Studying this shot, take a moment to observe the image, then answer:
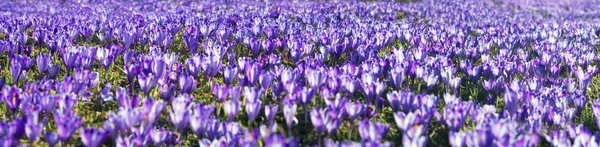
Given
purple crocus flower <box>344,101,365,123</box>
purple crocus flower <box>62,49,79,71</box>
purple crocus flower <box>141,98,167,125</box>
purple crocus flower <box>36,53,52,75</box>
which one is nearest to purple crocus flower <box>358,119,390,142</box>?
purple crocus flower <box>344,101,365,123</box>

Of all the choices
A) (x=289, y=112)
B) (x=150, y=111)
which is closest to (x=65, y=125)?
(x=150, y=111)

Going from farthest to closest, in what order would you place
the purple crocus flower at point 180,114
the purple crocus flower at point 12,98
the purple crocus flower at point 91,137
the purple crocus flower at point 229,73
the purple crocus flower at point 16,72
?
the purple crocus flower at point 229,73 < the purple crocus flower at point 16,72 < the purple crocus flower at point 12,98 < the purple crocus flower at point 180,114 < the purple crocus flower at point 91,137

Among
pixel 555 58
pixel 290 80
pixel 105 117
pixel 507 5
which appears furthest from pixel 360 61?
pixel 507 5

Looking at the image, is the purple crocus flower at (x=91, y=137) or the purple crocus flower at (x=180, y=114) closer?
the purple crocus flower at (x=91, y=137)

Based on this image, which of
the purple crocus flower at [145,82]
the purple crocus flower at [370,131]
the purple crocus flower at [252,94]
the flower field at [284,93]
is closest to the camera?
the purple crocus flower at [370,131]

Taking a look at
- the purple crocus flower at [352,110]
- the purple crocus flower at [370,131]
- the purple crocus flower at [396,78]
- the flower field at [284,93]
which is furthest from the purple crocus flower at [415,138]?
the purple crocus flower at [396,78]

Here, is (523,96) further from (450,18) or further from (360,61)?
(450,18)

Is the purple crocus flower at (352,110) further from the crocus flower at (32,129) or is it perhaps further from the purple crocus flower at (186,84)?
the crocus flower at (32,129)

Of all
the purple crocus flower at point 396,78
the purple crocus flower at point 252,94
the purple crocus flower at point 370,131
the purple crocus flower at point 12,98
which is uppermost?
the purple crocus flower at point 12,98

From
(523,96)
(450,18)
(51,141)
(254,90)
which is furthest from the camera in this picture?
(450,18)

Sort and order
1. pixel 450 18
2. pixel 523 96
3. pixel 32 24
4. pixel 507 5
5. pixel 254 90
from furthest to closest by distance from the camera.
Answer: pixel 507 5 < pixel 450 18 < pixel 32 24 < pixel 523 96 < pixel 254 90
